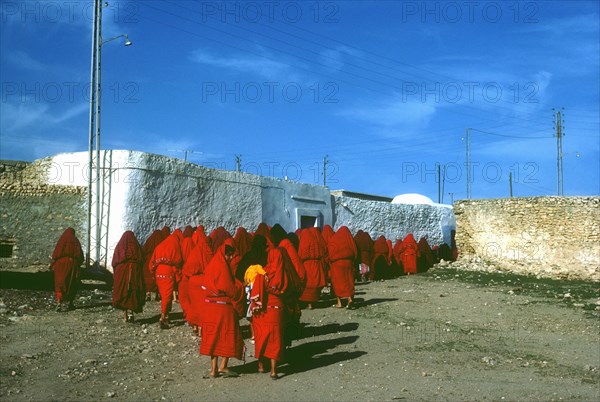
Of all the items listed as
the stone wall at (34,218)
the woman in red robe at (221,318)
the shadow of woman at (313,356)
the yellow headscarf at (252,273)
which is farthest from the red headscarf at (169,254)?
the stone wall at (34,218)

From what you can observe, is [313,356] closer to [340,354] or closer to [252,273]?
[340,354]

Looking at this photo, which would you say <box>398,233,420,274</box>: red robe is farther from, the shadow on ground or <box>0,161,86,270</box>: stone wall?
<box>0,161,86,270</box>: stone wall

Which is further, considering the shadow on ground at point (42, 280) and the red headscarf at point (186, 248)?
the shadow on ground at point (42, 280)

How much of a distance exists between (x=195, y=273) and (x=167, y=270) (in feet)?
3.00

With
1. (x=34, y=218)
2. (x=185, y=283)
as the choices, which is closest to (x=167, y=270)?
(x=185, y=283)

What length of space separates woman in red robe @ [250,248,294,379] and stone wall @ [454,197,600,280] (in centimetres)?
1591

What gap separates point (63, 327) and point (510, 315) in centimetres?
808

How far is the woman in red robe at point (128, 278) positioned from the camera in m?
9.57

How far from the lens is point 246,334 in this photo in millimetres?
9047

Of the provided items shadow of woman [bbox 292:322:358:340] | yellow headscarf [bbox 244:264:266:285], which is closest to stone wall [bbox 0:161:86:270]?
shadow of woman [bbox 292:322:358:340]

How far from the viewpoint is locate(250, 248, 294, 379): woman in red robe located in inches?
254

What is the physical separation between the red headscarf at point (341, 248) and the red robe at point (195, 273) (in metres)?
3.26

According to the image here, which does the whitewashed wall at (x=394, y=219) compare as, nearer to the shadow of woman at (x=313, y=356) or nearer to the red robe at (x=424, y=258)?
the red robe at (x=424, y=258)

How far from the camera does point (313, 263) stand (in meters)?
11.2
